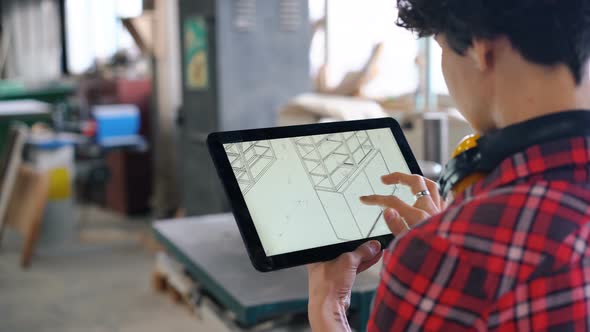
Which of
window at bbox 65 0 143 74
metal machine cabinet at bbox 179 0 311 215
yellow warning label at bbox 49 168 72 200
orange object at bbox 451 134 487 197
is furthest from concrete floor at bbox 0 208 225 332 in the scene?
window at bbox 65 0 143 74

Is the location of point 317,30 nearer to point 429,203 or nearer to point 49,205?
point 49,205

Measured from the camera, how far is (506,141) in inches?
25.2

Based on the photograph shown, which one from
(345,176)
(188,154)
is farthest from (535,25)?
(188,154)

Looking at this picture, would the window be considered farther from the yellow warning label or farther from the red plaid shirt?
the red plaid shirt

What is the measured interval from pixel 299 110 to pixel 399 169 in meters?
1.97

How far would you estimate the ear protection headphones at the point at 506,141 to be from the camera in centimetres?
62

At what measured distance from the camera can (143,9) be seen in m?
4.53

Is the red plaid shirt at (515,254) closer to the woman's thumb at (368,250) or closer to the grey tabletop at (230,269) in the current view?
the woman's thumb at (368,250)

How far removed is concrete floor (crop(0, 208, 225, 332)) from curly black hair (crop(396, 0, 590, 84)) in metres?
2.29

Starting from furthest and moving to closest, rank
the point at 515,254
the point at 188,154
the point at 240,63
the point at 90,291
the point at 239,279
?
1. the point at 188,154
2. the point at 90,291
3. the point at 240,63
4. the point at 239,279
5. the point at 515,254

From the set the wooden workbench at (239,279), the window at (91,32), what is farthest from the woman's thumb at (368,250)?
the window at (91,32)

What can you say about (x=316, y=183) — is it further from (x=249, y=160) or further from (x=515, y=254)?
(x=515, y=254)

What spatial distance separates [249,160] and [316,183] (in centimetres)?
9

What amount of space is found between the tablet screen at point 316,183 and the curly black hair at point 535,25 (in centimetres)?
28
